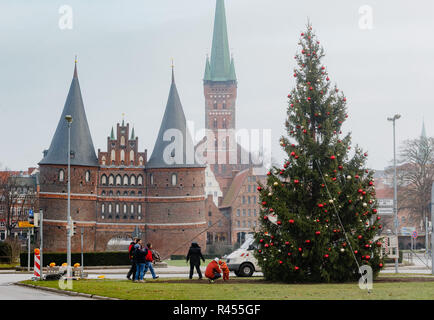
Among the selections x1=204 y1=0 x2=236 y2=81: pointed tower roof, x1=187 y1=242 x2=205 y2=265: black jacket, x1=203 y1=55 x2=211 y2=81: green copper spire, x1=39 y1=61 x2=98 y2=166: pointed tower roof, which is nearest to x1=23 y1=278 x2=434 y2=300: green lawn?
x1=187 y1=242 x2=205 y2=265: black jacket

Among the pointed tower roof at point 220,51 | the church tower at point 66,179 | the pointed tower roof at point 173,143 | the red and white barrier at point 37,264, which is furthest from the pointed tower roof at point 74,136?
the pointed tower roof at point 220,51

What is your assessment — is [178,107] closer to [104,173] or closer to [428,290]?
[104,173]

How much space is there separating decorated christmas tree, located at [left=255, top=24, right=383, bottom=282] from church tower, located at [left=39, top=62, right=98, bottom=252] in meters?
55.0

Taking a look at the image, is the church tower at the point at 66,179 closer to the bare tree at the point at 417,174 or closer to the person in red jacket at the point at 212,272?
the bare tree at the point at 417,174

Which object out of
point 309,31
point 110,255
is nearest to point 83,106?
point 110,255

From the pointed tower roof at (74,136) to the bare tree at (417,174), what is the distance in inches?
1351

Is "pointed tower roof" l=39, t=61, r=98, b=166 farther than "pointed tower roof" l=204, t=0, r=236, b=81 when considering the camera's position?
No

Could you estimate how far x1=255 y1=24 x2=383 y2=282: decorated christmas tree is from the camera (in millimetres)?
23016

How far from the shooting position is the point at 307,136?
2450cm

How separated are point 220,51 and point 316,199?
121m

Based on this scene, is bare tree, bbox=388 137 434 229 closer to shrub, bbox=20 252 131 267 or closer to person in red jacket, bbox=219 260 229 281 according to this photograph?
shrub, bbox=20 252 131 267

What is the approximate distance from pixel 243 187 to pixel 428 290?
90.5 m

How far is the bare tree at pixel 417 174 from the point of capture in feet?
231
